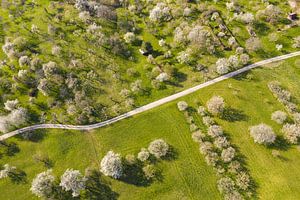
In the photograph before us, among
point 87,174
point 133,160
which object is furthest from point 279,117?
point 87,174

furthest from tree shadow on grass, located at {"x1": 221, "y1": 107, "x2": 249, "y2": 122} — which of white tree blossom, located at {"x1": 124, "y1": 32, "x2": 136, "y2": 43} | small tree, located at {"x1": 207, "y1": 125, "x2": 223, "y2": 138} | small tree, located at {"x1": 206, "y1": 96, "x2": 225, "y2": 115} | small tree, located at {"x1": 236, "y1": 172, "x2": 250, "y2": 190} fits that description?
white tree blossom, located at {"x1": 124, "y1": 32, "x2": 136, "y2": 43}

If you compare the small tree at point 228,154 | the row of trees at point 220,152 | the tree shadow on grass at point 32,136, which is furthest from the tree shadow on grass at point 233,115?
the tree shadow on grass at point 32,136

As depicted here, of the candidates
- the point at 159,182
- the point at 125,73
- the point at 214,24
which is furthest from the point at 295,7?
the point at 159,182

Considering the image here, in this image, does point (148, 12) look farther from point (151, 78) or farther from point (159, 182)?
point (159, 182)

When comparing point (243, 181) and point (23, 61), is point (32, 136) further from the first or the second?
point (243, 181)

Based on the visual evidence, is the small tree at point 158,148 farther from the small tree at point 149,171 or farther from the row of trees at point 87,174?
the small tree at point 149,171

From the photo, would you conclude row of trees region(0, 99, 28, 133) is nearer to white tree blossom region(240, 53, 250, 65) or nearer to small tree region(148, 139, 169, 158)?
small tree region(148, 139, 169, 158)
